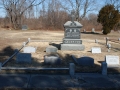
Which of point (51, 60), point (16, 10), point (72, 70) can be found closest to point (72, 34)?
point (51, 60)

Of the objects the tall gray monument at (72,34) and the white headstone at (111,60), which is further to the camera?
the tall gray monument at (72,34)

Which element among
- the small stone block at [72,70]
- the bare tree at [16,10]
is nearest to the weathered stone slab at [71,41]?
the small stone block at [72,70]

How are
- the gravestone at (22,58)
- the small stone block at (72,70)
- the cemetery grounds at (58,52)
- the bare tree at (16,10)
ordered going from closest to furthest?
the small stone block at (72,70)
the cemetery grounds at (58,52)
the gravestone at (22,58)
the bare tree at (16,10)

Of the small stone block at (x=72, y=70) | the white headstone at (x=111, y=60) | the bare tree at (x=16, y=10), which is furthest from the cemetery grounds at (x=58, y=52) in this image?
the bare tree at (x=16, y=10)

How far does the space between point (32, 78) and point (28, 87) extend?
2.92 ft

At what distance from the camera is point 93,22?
47.4 metres

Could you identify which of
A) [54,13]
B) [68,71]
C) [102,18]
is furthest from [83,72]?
[54,13]

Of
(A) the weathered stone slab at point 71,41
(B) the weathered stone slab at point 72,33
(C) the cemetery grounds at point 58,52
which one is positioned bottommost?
(C) the cemetery grounds at point 58,52

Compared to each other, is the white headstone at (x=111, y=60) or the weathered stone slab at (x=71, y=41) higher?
the weathered stone slab at (x=71, y=41)

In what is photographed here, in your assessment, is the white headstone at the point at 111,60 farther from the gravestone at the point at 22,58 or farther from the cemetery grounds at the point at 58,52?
the gravestone at the point at 22,58

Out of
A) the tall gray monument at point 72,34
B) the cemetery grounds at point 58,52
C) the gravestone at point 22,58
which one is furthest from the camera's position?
the tall gray monument at point 72,34

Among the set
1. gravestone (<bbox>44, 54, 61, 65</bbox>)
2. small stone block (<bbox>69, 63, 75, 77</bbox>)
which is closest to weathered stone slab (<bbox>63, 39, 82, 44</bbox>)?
gravestone (<bbox>44, 54, 61, 65</bbox>)

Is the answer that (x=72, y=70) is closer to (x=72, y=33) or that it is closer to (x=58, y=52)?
(x=58, y=52)

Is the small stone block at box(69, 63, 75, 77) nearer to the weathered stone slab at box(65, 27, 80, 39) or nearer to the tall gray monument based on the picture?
the tall gray monument
